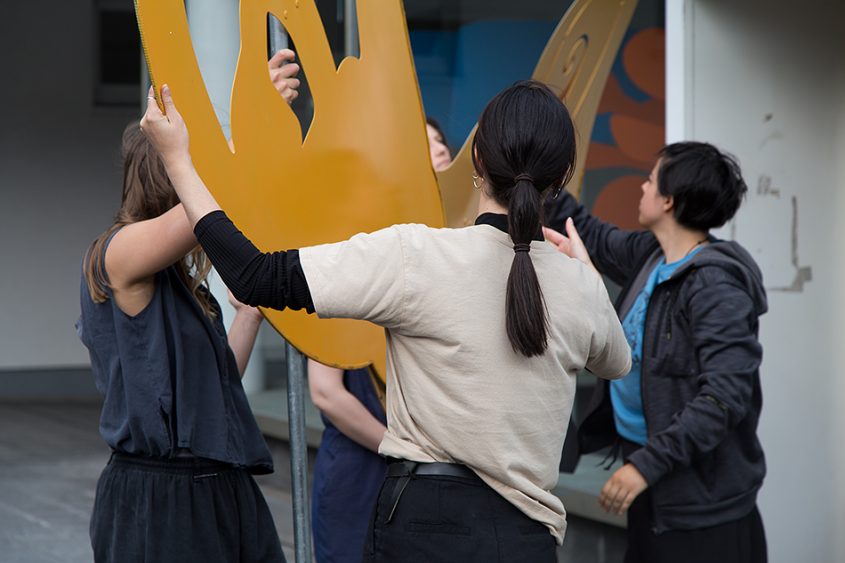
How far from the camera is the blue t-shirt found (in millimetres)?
3238

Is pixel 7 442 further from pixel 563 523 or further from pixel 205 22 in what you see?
pixel 563 523

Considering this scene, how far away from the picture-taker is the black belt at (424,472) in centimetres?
201

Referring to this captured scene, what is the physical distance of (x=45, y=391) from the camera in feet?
36.5

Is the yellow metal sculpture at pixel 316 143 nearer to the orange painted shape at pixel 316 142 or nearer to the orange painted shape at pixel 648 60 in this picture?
the orange painted shape at pixel 316 142

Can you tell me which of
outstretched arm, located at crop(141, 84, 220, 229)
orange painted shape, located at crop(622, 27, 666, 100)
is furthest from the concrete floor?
outstretched arm, located at crop(141, 84, 220, 229)

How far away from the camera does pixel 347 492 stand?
315cm

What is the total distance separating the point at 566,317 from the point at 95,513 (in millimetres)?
1164

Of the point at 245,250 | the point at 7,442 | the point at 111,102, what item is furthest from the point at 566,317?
the point at 111,102

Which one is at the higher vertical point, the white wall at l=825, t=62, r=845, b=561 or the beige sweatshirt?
the beige sweatshirt

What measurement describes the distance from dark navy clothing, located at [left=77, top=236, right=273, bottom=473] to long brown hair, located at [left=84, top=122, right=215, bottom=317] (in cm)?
5

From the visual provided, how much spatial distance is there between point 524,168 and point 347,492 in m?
1.45

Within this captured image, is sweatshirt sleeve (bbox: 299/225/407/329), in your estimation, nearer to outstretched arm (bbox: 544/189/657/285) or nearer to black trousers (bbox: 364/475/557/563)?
black trousers (bbox: 364/475/557/563)

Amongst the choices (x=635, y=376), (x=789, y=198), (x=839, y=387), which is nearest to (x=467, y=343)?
(x=635, y=376)

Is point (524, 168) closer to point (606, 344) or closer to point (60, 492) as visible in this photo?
point (606, 344)
